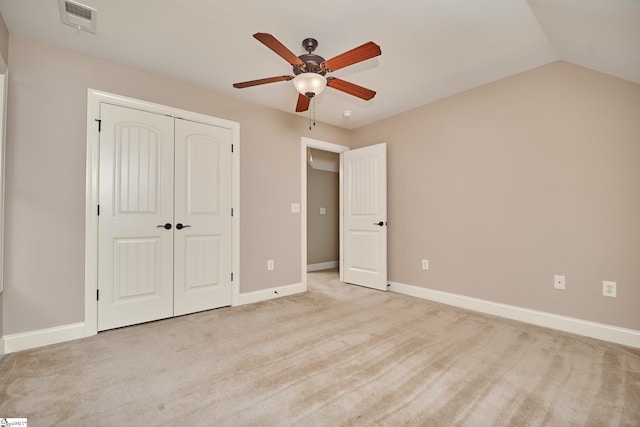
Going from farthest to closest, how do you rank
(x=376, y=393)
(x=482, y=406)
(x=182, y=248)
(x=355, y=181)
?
1. (x=355, y=181)
2. (x=182, y=248)
3. (x=376, y=393)
4. (x=482, y=406)

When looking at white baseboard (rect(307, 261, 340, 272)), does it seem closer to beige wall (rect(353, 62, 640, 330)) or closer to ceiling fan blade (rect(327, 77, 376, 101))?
beige wall (rect(353, 62, 640, 330))

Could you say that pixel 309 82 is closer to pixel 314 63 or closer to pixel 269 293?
pixel 314 63

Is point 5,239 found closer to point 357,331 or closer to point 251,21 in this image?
point 251,21

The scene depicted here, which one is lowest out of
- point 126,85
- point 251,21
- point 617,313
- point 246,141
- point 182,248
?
point 617,313

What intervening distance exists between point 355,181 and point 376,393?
3061mm

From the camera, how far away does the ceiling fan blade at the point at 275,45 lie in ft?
5.46

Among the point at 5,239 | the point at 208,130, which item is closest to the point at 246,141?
the point at 208,130

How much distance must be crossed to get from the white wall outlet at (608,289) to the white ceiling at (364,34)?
1.60 metres

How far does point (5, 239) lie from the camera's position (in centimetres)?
217

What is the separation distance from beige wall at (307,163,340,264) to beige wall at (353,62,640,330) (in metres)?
2.28

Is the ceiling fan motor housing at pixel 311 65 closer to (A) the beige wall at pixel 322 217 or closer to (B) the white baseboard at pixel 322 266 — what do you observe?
(A) the beige wall at pixel 322 217

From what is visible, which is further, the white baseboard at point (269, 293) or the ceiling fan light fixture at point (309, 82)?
the white baseboard at point (269, 293)

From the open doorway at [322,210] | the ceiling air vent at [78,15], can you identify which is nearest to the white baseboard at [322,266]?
the open doorway at [322,210]

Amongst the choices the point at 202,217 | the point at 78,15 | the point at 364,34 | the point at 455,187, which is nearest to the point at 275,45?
the point at 364,34
